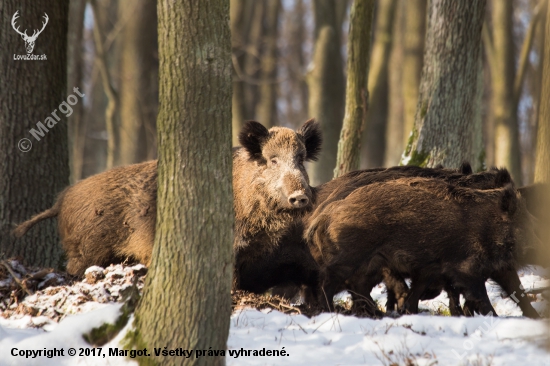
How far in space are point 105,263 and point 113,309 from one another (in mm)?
2627

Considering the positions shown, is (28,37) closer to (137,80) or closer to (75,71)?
(75,71)

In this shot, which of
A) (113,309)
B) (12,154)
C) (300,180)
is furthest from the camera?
(12,154)

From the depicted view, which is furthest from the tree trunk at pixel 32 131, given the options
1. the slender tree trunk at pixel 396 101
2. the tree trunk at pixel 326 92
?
the slender tree trunk at pixel 396 101

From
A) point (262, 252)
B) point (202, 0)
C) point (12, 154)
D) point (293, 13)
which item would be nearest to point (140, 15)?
point (12, 154)

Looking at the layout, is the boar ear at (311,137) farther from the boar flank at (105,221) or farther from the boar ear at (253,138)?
the boar flank at (105,221)

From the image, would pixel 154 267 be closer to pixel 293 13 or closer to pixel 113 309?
pixel 113 309

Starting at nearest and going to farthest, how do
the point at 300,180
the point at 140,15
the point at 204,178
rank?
the point at 204,178
the point at 300,180
the point at 140,15

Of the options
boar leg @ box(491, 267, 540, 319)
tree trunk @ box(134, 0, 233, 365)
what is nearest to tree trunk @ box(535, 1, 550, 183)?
boar leg @ box(491, 267, 540, 319)

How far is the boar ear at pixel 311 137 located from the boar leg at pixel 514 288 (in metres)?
2.46

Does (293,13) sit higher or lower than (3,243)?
higher

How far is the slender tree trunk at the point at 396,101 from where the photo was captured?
18688 mm

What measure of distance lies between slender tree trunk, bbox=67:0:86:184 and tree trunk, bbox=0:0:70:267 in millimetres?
713

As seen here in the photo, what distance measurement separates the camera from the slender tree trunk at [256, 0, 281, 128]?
21391 millimetres

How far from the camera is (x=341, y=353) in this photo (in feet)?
16.9
